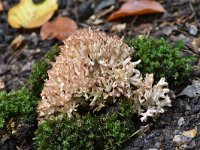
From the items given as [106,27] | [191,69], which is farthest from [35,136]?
[106,27]

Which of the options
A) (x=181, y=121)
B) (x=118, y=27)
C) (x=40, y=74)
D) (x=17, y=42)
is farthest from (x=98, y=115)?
(x=17, y=42)

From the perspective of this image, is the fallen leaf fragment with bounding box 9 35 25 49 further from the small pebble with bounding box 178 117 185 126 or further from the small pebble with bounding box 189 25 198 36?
the small pebble with bounding box 178 117 185 126

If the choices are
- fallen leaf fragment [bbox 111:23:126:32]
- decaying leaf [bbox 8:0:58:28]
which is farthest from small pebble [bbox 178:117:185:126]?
decaying leaf [bbox 8:0:58:28]

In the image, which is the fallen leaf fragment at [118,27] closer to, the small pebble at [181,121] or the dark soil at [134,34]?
the dark soil at [134,34]

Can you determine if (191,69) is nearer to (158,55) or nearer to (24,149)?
(158,55)

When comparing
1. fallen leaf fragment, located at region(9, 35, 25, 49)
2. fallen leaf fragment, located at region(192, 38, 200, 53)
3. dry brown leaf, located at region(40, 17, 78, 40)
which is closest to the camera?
fallen leaf fragment, located at region(192, 38, 200, 53)

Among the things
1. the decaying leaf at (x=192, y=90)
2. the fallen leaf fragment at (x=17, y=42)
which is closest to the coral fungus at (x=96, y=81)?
the decaying leaf at (x=192, y=90)
